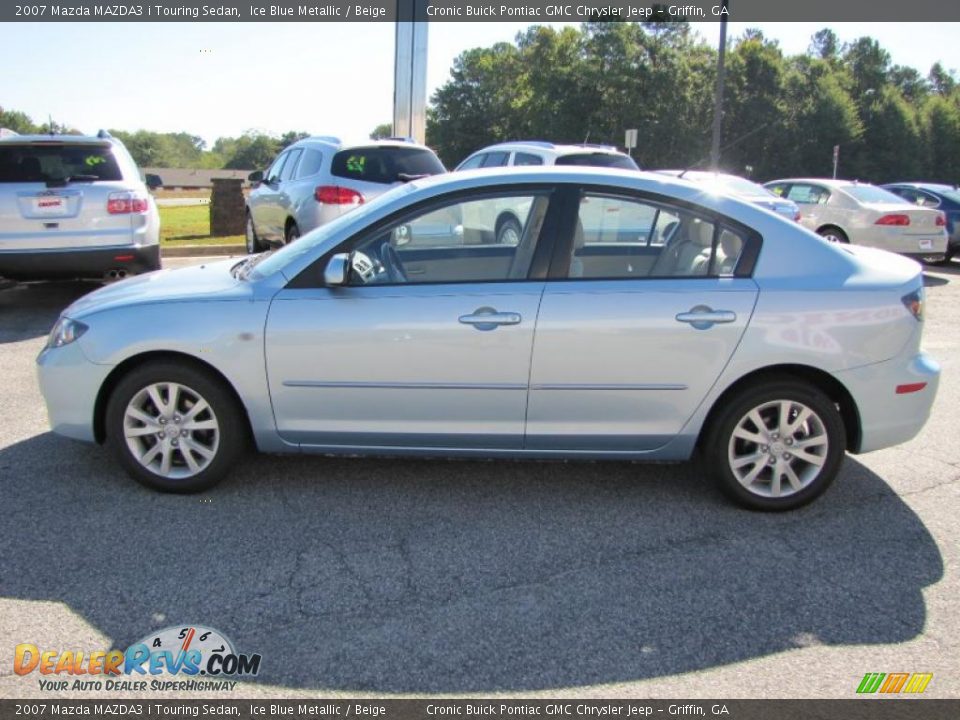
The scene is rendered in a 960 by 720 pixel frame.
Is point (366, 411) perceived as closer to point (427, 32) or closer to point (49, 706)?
point (49, 706)

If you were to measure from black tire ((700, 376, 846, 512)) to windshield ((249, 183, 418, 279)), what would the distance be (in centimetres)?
197

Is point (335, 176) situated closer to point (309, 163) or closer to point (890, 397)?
point (309, 163)

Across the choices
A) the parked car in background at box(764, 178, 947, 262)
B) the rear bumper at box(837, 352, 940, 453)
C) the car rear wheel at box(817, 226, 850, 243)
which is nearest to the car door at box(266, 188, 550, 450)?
the rear bumper at box(837, 352, 940, 453)

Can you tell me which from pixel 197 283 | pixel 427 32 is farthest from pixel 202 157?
pixel 197 283

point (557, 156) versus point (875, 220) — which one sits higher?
point (557, 156)

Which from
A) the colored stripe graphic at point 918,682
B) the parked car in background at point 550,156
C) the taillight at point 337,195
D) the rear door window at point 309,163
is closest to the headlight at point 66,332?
the colored stripe graphic at point 918,682

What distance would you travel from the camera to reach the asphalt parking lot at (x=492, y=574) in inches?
110

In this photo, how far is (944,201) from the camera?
50.0 ft

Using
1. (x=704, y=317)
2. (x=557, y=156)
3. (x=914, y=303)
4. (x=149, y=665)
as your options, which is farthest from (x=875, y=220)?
(x=149, y=665)

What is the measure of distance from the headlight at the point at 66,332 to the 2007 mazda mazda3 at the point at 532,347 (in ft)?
0.05

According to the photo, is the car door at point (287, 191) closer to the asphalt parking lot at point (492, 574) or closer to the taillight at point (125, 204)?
the taillight at point (125, 204)

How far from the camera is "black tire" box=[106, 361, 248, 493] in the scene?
13.0ft

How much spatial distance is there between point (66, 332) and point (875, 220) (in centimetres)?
1230

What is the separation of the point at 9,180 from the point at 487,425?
21.0 feet
